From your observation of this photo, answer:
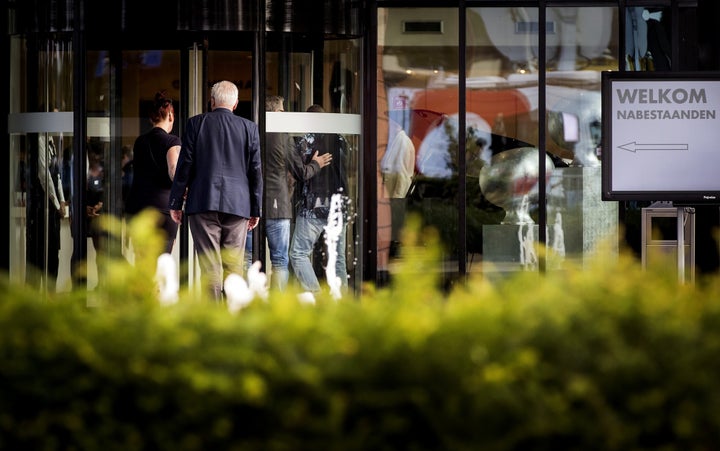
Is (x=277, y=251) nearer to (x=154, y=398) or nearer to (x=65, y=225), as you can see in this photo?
(x=65, y=225)

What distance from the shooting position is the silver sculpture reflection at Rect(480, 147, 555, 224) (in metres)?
10.5

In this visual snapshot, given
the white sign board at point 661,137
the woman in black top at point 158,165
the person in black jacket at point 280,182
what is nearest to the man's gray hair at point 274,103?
the person in black jacket at point 280,182

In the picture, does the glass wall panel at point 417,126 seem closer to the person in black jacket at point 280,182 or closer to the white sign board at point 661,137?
the person in black jacket at point 280,182

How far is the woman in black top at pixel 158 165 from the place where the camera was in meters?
10.2

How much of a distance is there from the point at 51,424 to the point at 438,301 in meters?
0.98

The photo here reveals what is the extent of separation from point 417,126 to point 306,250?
1364 mm

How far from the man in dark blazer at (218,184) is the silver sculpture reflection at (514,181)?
7.95 ft

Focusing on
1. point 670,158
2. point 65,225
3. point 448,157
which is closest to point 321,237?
point 448,157

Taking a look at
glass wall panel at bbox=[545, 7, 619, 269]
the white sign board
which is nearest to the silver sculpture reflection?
glass wall panel at bbox=[545, 7, 619, 269]

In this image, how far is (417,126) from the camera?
10445 millimetres

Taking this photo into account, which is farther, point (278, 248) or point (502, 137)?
point (502, 137)

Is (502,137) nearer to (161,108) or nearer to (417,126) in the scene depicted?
(417,126)

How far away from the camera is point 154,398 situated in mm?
2854

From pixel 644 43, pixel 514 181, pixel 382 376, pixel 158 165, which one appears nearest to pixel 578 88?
pixel 644 43
